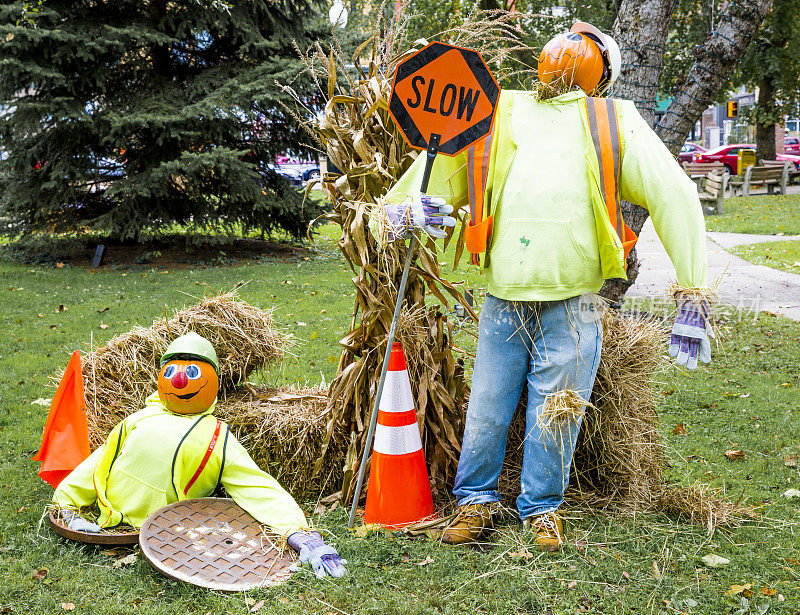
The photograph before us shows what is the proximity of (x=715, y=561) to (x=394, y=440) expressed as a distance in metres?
1.45

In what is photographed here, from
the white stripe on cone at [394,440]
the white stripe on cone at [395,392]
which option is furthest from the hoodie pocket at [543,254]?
the white stripe on cone at [394,440]

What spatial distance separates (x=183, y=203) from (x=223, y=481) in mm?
8247

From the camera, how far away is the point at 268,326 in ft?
13.9

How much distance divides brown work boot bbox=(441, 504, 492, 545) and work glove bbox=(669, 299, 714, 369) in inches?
42.7

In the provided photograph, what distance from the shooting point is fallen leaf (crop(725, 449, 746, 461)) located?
14.2 ft

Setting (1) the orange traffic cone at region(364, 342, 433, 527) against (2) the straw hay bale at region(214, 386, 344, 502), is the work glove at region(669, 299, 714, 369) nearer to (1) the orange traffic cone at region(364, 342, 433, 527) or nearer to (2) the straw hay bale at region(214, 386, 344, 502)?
A: (1) the orange traffic cone at region(364, 342, 433, 527)

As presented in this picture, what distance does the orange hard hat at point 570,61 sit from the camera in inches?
120

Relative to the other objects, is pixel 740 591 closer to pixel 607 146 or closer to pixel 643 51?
pixel 607 146

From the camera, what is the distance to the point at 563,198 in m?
2.98

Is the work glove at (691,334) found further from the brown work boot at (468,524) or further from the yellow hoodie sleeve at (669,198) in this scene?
the brown work boot at (468,524)

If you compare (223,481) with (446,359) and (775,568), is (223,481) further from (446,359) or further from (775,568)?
(775,568)

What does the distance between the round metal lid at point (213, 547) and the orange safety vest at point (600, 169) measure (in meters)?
1.56

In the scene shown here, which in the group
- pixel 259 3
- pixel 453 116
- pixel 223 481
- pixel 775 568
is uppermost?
pixel 259 3

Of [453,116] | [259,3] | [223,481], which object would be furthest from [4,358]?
[259,3]
